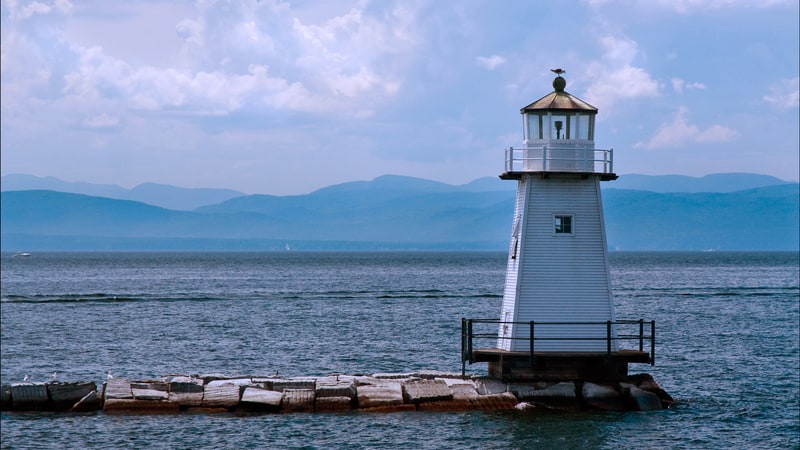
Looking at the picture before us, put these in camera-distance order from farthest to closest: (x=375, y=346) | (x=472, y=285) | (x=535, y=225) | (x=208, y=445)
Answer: (x=472, y=285)
(x=375, y=346)
(x=535, y=225)
(x=208, y=445)

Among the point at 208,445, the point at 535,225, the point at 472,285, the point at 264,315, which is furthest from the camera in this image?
the point at 472,285

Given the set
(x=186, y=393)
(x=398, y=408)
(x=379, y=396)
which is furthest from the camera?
(x=186, y=393)

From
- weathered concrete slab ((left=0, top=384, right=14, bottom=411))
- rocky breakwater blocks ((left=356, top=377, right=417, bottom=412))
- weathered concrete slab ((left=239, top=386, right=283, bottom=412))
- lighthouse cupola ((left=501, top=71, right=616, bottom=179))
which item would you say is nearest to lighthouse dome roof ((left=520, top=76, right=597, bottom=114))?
lighthouse cupola ((left=501, top=71, right=616, bottom=179))

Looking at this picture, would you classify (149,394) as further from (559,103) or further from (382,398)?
(559,103)

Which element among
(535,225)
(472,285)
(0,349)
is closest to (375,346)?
(0,349)

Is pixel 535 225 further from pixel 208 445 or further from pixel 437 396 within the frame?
pixel 208 445

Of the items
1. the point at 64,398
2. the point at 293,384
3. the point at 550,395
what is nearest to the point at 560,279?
the point at 550,395

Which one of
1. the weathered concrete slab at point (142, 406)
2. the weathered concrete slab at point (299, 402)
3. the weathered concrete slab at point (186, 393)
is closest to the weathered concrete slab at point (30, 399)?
the weathered concrete slab at point (142, 406)

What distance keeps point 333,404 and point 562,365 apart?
6535 millimetres

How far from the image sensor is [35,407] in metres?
32.9

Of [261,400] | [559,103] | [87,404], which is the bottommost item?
[87,404]

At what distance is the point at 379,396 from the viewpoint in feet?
106

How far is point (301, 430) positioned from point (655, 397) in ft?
33.0

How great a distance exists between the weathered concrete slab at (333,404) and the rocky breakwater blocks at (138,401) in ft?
13.2
